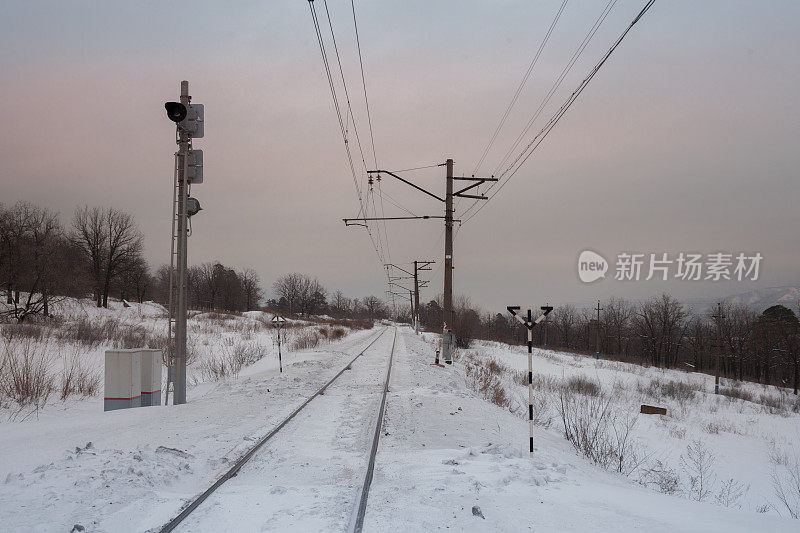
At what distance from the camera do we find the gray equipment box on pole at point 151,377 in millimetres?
10349

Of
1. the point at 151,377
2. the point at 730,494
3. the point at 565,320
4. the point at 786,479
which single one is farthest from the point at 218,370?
the point at 565,320

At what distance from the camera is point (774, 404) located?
3534 cm

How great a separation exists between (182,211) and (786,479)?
1517 cm

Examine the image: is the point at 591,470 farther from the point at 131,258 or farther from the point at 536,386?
the point at 131,258

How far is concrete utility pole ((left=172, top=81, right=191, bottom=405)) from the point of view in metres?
10.6

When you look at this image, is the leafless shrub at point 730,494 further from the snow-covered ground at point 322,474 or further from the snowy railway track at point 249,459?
the snowy railway track at point 249,459

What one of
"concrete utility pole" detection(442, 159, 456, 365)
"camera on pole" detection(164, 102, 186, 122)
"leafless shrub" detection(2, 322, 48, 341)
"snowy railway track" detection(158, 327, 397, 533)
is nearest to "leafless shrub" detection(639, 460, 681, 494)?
"snowy railway track" detection(158, 327, 397, 533)

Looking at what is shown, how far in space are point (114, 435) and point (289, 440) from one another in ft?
8.79

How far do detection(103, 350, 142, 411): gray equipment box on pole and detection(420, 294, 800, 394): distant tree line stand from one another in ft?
105

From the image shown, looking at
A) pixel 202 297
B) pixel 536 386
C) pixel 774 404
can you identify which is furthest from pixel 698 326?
pixel 202 297

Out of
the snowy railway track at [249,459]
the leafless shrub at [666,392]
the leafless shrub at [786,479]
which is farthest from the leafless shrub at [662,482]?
the leafless shrub at [666,392]

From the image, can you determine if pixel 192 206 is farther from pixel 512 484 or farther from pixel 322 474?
pixel 512 484

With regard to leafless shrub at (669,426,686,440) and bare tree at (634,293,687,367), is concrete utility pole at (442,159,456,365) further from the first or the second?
bare tree at (634,293,687,367)

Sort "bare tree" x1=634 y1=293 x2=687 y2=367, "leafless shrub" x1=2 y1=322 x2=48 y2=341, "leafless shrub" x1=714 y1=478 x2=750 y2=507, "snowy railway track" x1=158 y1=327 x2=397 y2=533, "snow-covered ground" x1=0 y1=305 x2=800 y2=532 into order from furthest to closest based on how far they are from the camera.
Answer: "bare tree" x1=634 y1=293 x2=687 y2=367 → "leafless shrub" x1=2 y1=322 x2=48 y2=341 → "leafless shrub" x1=714 y1=478 x2=750 y2=507 → "snow-covered ground" x1=0 y1=305 x2=800 y2=532 → "snowy railway track" x1=158 y1=327 x2=397 y2=533
